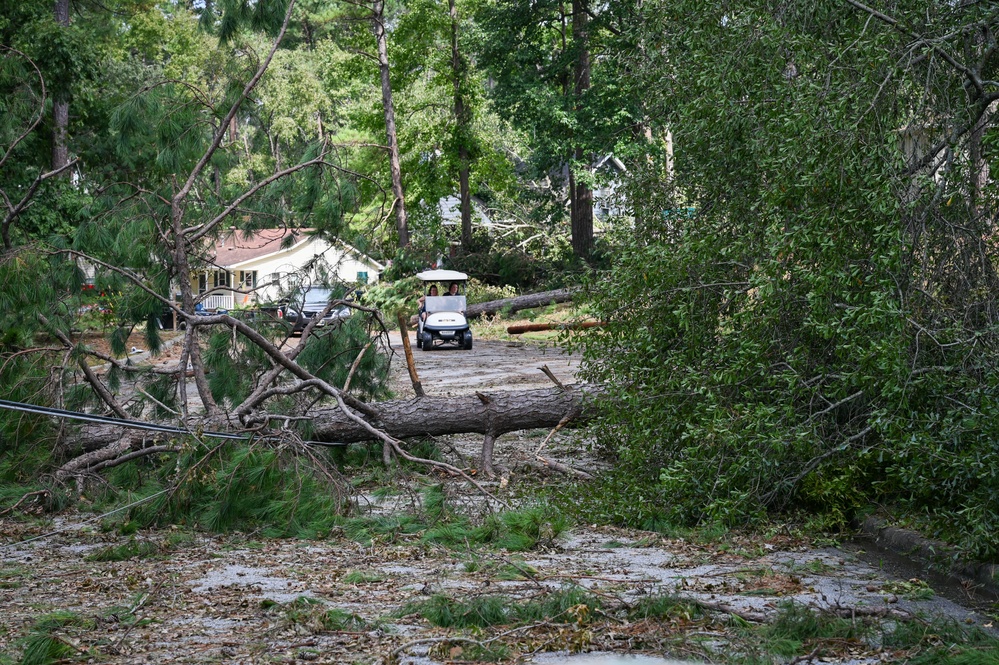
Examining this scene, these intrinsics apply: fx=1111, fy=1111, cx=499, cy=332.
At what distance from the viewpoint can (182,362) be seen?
9617mm

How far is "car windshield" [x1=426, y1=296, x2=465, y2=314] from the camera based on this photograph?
26.4 meters

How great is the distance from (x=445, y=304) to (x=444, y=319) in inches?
34.5

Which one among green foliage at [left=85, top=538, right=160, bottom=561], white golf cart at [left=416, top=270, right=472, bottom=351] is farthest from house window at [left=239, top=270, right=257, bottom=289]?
white golf cart at [left=416, top=270, right=472, bottom=351]

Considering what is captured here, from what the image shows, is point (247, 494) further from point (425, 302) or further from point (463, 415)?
point (425, 302)

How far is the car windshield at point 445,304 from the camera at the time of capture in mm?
26359

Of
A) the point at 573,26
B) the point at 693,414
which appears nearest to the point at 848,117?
the point at 693,414

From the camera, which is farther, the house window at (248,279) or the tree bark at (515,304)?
the tree bark at (515,304)

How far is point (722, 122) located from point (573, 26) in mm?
26411

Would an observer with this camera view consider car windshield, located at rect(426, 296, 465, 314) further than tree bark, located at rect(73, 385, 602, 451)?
Yes

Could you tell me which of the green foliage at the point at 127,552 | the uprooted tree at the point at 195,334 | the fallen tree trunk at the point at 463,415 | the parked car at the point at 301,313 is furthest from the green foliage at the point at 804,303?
the green foliage at the point at 127,552

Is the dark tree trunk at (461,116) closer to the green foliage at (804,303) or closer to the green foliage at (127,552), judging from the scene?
the green foliage at (804,303)

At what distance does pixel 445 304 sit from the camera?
26438mm

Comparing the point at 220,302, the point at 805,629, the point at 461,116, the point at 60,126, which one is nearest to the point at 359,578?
the point at 805,629

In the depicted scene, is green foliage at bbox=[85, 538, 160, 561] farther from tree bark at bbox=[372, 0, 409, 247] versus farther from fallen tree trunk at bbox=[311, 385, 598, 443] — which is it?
tree bark at bbox=[372, 0, 409, 247]
